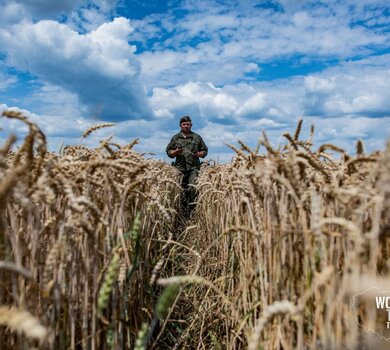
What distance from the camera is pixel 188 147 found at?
912cm

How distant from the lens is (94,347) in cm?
168

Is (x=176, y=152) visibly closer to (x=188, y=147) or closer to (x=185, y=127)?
(x=188, y=147)

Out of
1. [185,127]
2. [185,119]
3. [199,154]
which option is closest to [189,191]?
[199,154]

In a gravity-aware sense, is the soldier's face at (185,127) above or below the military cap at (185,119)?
below

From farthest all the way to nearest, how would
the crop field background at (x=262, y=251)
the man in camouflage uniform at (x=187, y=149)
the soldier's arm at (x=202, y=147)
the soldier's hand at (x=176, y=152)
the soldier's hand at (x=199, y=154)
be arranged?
the soldier's arm at (x=202, y=147)
the man in camouflage uniform at (x=187, y=149)
the soldier's hand at (x=199, y=154)
the soldier's hand at (x=176, y=152)
the crop field background at (x=262, y=251)

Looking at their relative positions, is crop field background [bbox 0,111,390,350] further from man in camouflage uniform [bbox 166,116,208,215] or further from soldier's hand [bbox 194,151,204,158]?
man in camouflage uniform [bbox 166,116,208,215]

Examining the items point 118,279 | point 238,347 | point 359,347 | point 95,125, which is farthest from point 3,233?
point 238,347

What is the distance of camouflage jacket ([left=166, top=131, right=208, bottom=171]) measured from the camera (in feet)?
29.9

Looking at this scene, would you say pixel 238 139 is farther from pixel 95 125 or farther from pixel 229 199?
pixel 229 199

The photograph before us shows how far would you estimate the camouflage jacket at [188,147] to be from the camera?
29.9ft

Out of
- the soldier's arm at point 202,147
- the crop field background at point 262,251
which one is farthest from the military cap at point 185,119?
the crop field background at point 262,251

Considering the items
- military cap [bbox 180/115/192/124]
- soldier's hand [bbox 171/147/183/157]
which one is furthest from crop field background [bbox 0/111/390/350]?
military cap [bbox 180/115/192/124]

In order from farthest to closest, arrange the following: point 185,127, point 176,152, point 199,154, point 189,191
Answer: point 189,191, point 185,127, point 199,154, point 176,152

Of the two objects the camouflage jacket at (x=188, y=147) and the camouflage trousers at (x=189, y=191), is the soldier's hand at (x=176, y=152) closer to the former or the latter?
the camouflage jacket at (x=188, y=147)
